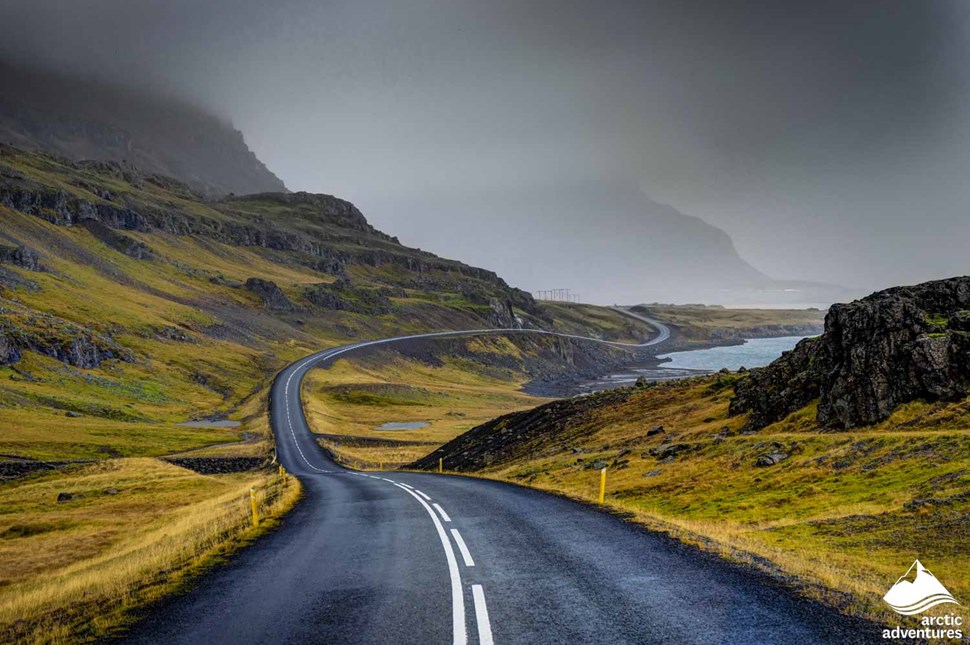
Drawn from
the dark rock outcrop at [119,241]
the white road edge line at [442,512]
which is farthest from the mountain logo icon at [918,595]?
the dark rock outcrop at [119,241]

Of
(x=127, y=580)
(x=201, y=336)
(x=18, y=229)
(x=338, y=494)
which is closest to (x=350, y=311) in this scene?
(x=201, y=336)

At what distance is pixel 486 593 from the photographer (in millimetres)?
9211

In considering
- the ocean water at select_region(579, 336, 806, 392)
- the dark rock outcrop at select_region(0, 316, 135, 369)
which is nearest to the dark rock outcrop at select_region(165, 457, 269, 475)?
the dark rock outcrop at select_region(0, 316, 135, 369)

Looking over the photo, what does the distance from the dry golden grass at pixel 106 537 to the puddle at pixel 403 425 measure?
3352 centimetres

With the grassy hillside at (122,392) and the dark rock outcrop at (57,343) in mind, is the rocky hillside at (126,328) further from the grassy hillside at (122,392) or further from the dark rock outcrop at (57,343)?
the grassy hillside at (122,392)

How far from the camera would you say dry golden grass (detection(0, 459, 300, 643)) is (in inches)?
392

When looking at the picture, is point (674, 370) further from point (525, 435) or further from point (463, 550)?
point (463, 550)

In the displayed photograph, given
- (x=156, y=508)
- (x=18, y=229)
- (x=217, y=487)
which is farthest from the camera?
(x=18, y=229)

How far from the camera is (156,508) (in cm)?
3294

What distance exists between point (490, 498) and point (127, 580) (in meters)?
12.2

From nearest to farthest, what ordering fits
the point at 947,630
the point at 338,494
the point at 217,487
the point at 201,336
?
the point at 947,630 → the point at 338,494 → the point at 217,487 → the point at 201,336

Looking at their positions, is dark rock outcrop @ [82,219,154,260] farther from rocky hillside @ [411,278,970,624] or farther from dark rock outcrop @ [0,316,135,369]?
rocky hillside @ [411,278,970,624]

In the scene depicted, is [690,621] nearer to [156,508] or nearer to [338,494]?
[338,494]

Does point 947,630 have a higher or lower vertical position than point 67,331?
lower
